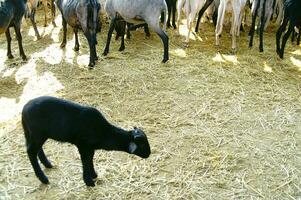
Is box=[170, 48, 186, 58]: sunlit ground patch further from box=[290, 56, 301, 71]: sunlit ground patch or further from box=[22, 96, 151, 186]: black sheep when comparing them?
box=[22, 96, 151, 186]: black sheep

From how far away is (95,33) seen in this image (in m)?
8.07

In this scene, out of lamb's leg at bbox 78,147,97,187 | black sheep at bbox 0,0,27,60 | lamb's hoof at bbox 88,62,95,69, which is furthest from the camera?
lamb's hoof at bbox 88,62,95,69

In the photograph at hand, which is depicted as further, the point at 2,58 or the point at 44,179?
the point at 2,58

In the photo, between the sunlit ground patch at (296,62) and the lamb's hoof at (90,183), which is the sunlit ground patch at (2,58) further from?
the sunlit ground patch at (296,62)

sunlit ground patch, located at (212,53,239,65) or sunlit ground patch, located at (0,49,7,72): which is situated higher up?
sunlit ground patch, located at (212,53,239,65)

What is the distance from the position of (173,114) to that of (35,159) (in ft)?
8.50

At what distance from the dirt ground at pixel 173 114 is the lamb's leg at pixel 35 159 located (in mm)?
118

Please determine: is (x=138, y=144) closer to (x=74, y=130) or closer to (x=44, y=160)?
(x=74, y=130)

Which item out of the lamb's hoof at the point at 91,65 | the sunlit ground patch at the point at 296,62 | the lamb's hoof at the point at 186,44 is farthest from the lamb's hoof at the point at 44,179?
the sunlit ground patch at the point at 296,62

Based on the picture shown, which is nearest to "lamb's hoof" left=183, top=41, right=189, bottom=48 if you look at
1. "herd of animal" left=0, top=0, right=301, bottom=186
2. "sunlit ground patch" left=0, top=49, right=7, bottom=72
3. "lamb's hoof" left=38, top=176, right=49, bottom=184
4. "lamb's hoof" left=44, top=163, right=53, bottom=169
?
"herd of animal" left=0, top=0, right=301, bottom=186

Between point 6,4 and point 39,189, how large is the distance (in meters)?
4.49

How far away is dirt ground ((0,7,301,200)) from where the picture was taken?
484cm

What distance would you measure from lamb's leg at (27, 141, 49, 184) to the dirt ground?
0.39ft

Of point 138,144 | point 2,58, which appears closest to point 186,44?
point 2,58
